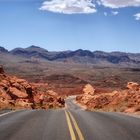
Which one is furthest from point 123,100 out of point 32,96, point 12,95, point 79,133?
point 79,133

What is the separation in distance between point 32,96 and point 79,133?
2067 inches

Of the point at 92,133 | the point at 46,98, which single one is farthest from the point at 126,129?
the point at 46,98

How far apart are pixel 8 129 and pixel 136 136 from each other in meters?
5.19

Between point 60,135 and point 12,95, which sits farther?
point 12,95

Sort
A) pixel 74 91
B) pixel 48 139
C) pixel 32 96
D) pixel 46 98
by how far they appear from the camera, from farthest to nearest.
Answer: pixel 74 91
pixel 46 98
pixel 32 96
pixel 48 139

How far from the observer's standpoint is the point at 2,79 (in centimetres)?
5712

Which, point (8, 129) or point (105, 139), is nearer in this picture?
point (105, 139)

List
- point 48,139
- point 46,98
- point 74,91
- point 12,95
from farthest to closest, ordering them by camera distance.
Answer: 1. point 74,91
2. point 46,98
3. point 12,95
4. point 48,139

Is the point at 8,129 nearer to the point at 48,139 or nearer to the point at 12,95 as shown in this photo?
the point at 48,139

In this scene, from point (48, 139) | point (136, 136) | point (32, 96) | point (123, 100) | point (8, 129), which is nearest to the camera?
point (48, 139)

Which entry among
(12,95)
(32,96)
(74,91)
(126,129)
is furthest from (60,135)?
(74,91)

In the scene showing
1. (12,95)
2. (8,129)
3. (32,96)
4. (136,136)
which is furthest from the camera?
(32,96)

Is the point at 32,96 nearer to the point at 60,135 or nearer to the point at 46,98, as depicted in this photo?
the point at 46,98

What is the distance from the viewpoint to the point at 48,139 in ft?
43.6
